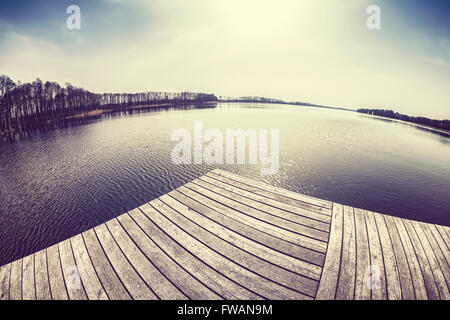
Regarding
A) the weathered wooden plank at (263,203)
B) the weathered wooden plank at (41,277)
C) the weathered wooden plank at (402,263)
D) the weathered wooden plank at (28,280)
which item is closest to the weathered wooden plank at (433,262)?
the weathered wooden plank at (402,263)

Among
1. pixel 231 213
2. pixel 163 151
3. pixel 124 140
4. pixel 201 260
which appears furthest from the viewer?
pixel 124 140

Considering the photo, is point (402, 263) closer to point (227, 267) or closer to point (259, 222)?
point (259, 222)

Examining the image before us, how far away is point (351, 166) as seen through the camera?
44.2 ft

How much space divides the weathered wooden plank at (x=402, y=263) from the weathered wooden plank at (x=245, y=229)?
4.48ft

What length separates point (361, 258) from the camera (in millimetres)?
3531

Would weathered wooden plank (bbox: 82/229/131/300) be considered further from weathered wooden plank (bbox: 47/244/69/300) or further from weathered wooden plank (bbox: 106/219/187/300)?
weathered wooden plank (bbox: 47/244/69/300)

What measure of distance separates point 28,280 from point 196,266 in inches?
130

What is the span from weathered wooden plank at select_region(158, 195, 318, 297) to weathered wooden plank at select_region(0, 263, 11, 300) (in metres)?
2.99

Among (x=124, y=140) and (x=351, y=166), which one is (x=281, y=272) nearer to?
(x=351, y=166)

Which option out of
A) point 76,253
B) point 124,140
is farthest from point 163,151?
point 76,253

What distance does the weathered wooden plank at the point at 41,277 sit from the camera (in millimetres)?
2967

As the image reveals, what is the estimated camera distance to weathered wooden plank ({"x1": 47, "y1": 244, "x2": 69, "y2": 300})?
2.94 metres
